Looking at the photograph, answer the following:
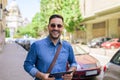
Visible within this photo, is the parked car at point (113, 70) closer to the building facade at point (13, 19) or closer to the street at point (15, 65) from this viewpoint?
the street at point (15, 65)

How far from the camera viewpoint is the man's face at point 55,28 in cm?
360

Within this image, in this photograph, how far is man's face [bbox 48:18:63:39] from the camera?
3602 millimetres

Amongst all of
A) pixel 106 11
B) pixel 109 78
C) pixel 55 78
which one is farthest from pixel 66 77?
pixel 106 11

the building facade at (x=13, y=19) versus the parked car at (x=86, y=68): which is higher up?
the building facade at (x=13, y=19)

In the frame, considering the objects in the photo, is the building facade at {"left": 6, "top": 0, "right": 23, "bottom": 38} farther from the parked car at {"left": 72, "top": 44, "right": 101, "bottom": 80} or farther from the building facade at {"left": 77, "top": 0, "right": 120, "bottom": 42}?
the parked car at {"left": 72, "top": 44, "right": 101, "bottom": 80}

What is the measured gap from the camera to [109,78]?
22.0 feet

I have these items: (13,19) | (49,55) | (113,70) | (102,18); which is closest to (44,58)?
(49,55)

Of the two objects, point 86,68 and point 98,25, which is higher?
point 98,25

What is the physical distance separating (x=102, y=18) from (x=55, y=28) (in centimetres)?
4796

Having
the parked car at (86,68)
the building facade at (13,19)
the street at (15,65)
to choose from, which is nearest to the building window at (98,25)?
the street at (15,65)

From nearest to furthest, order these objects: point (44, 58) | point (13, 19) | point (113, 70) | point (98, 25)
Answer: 1. point (44, 58)
2. point (113, 70)
3. point (98, 25)
4. point (13, 19)

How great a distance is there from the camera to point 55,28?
3596 millimetres

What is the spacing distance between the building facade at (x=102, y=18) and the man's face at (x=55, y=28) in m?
37.4

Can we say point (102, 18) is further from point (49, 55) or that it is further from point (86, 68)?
point (49, 55)
